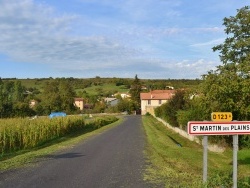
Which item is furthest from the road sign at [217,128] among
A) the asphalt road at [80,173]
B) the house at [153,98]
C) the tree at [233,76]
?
the house at [153,98]

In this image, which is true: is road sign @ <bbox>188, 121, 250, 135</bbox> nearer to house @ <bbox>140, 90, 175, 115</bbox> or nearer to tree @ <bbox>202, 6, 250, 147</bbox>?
tree @ <bbox>202, 6, 250, 147</bbox>

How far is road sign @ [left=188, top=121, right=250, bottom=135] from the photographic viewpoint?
22.0ft

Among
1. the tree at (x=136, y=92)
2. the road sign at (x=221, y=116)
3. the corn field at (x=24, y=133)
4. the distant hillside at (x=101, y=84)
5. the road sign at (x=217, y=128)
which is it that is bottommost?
the corn field at (x=24, y=133)

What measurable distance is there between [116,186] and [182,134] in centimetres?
2296

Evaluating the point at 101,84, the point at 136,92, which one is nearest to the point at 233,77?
the point at 136,92

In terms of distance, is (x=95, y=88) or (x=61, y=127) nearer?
(x=61, y=127)

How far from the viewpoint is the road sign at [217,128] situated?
6.71 meters

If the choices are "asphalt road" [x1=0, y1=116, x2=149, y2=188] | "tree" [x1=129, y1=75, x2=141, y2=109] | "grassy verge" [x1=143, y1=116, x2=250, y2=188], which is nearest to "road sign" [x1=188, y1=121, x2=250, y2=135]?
"grassy verge" [x1=143, y1=116, x2=250, y2=188]

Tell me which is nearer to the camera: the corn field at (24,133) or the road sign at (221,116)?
the road sign at (221,116)

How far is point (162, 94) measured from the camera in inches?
4685

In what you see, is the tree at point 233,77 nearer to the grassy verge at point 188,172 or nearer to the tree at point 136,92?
the grassy verge at point 188,172

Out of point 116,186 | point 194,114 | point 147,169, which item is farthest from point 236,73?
point 116,186

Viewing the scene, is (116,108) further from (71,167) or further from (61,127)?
(71,167)

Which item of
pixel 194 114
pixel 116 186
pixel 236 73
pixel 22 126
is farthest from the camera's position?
pixel 194 114
